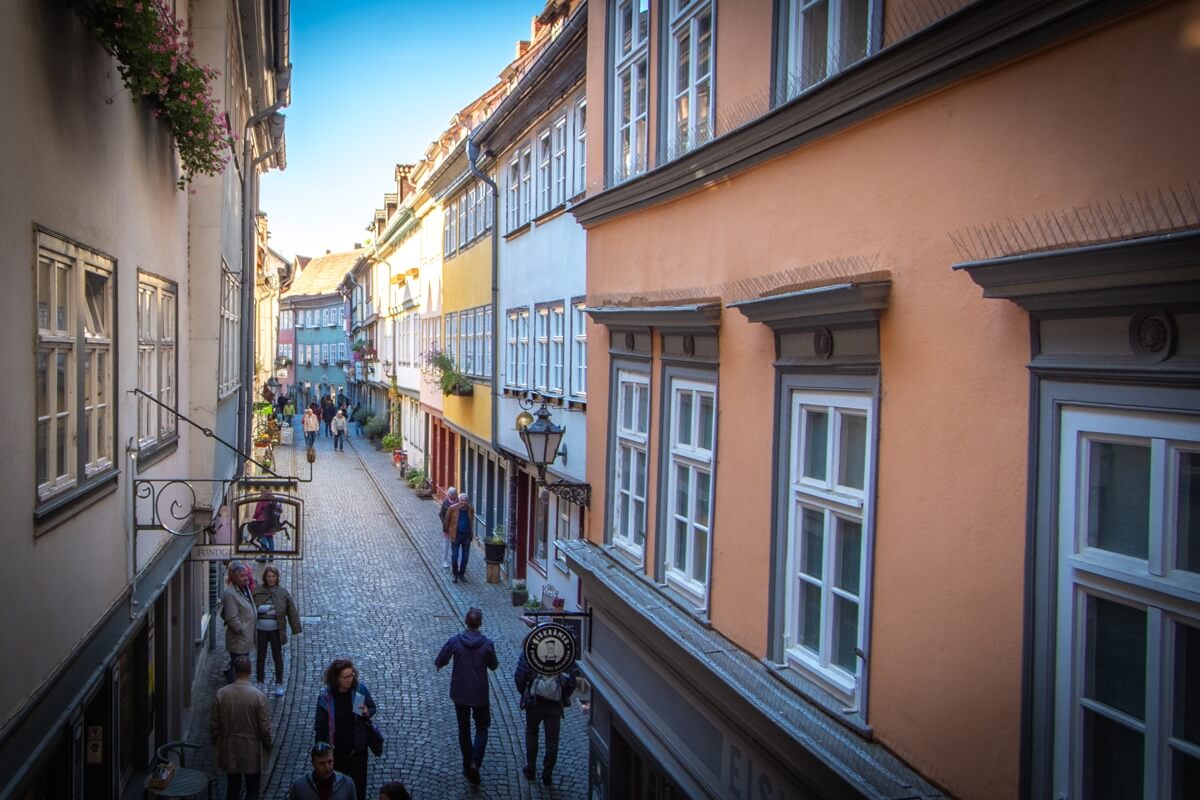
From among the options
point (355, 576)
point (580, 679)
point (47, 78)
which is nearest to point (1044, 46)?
point (47, 78)

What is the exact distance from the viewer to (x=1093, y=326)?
373 centimetres

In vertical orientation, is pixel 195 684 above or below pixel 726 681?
below

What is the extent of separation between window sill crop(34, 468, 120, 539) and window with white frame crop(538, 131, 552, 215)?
10615 millimetres

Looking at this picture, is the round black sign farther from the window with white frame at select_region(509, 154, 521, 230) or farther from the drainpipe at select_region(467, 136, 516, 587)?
the drainpipe at select_region(467, 136, 516, 587)

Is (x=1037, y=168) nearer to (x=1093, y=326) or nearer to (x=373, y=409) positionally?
(x=1093, y=326)

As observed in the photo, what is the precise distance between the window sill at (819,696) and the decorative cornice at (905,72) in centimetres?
286

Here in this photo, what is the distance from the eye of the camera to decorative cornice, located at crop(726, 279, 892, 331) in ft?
16.9

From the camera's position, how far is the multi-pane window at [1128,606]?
348 centimetres

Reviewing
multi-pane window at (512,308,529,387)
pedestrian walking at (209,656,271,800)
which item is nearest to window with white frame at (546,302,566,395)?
multi-pane window at (512,308,529,387)

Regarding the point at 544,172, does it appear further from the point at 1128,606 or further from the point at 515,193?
the point at 1128,606

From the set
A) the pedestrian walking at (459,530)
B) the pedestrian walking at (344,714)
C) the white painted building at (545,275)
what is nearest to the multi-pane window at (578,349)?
the white painted building at (545,275)

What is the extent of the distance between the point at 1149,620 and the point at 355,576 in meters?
18.8

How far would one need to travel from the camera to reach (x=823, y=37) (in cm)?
587

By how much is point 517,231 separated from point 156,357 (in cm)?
991
